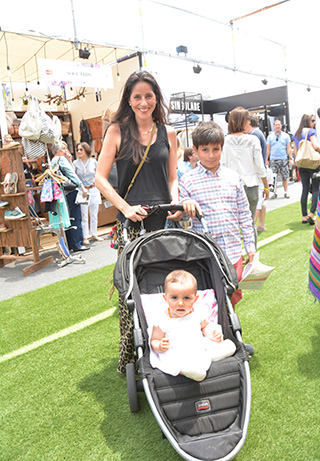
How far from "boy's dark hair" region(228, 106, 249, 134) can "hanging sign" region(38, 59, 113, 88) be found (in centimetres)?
431

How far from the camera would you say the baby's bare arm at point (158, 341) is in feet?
6.82

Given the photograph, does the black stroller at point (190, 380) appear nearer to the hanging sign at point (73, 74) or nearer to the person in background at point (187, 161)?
the person in background at point (187, 161)

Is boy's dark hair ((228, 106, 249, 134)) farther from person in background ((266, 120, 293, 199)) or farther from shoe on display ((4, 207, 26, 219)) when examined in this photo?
person in background ((266, 120, 293, 199))

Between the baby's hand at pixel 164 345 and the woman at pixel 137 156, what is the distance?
63 cm

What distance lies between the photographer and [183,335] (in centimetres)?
212

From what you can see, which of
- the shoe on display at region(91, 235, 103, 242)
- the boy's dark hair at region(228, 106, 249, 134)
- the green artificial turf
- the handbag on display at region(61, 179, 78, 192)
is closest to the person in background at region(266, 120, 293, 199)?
the shoe on display at region(91, 235, 103, 242)

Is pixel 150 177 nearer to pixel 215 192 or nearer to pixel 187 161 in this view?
pixel 215 192

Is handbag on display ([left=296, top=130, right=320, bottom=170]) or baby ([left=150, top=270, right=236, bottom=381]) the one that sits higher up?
handbag on display ([left=296, top=130, right=320, bottom=170])

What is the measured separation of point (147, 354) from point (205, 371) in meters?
0.36

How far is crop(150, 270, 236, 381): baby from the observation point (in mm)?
2016

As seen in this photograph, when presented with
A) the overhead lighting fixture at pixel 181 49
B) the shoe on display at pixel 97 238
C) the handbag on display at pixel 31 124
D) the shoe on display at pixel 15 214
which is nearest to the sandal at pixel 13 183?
the shoe on display at pixel 15 214

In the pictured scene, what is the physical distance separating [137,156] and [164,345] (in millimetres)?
1173

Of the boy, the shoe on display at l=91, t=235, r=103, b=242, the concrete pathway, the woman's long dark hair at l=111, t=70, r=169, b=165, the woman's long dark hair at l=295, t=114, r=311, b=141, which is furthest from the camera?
the shoe on display at l=91, t=235, r=103, b=242

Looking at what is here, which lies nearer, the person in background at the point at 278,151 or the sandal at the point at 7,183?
the sandal at the point at 7,183
